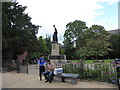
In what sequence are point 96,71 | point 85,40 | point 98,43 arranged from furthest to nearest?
1. point 85,40
2. point 98,43
3. point 96,71

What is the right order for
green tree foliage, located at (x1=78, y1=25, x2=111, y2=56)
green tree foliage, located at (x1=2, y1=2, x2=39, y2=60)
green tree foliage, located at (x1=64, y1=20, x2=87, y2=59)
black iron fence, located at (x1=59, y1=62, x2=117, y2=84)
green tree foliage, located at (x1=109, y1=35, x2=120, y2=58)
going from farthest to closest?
1. green tree foliage, located at (x1=64, y1=20, x2=87, y2=59)
2. green tree foliage, located at (x1=109, y1=35, x2=120, y2=58)
3. green tree foliage, located at (x1=78, y1=25, x2=111, y2=56)
4. green tree foliage, located at (x1=2, y1=2, x2=39, y2=60)
5. black iron fence, located at (x1=59, y1=62, x2=117, y2=84)

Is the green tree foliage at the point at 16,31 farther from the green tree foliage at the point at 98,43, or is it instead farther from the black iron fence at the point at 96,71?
the green tree foliage at the point at 98,43

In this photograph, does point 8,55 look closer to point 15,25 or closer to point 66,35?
point 15,25

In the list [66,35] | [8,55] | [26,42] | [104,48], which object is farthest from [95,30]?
[8,55]

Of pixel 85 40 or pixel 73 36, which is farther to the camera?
pixel 73 36

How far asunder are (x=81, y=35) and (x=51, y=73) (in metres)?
37.0

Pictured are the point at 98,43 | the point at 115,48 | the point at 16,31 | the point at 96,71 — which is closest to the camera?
the point at 96,71

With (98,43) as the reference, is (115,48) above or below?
below

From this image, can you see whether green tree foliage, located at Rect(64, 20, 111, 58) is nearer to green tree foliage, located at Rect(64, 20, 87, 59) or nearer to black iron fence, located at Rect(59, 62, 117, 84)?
green tree foliage, located at Rect(64, 20, 87, 59)

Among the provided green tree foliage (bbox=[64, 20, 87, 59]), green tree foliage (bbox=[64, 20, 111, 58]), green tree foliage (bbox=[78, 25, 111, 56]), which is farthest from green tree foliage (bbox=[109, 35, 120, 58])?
green tree foliage (bbox=[64, 20, 87, 59])

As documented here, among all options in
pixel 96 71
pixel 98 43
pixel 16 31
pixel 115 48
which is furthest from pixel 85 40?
pixel 96 71

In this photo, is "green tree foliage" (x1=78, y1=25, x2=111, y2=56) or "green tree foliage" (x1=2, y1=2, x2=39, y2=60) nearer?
"green tree foliage" (x1=2, y1=2, x2=39, y2=60)

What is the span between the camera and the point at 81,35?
4394 centimetres

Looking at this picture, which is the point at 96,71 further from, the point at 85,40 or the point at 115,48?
the point at 115,48
